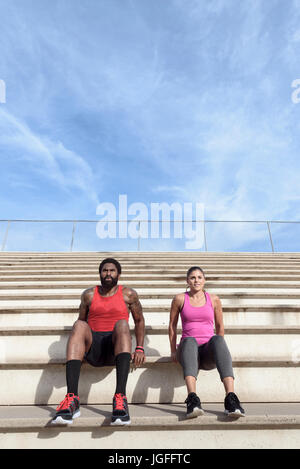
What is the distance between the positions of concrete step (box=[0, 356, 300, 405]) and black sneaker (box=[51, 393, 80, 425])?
36 cm

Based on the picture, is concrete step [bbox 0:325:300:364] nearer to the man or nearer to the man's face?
the man

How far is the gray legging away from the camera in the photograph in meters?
1.83

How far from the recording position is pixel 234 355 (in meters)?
2.35

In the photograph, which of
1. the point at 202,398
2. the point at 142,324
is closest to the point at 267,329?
the point at 202,398

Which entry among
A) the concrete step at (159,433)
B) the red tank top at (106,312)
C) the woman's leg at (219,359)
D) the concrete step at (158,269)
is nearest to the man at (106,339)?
the red tank top at (106,312)

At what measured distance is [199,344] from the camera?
2.06m

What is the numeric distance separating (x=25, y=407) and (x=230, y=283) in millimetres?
2758

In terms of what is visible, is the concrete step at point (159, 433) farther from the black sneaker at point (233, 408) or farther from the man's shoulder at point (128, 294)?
the man's shoulder at point (128, 294)

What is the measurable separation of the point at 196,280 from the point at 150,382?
0.86 m

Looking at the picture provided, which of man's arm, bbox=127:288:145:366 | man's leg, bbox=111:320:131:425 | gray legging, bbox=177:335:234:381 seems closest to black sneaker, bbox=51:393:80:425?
man's leg, bbox=111:320:131:425

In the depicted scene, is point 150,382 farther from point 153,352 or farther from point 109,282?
point 109,282

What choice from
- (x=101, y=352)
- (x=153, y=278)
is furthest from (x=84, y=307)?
(x=153, y=278)

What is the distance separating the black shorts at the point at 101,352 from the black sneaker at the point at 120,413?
1.24 feet
